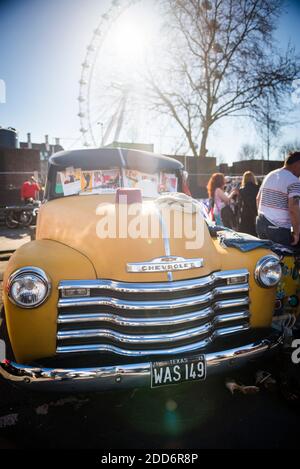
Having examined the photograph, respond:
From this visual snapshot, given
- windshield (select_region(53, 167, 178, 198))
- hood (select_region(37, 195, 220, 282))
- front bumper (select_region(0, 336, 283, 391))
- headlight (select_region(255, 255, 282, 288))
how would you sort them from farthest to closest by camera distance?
windshield (select_region(53, 167, 178, 198)) → headlight (select_region(255, 255, 282, 288)) → hood (select_region(37, 195, 220, 282)) → front bumper (select_region(0, 336, 283, 391))

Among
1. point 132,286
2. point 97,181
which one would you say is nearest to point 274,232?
point 97,181

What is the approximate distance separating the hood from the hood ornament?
0.06 ft

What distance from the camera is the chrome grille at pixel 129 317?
2.19 meters

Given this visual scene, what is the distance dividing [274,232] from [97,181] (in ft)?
6.91

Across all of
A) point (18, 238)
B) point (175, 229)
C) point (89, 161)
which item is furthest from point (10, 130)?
point (175, 229)

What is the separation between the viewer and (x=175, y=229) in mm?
2545

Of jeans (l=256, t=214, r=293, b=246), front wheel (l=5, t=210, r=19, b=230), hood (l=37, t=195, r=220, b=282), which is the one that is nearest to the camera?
hood (l=37, t=195, r=220, b=282)

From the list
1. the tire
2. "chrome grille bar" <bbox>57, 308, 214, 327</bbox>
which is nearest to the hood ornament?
"chrome grille bar" <bbox>57, 308, 214, 327</bbox>

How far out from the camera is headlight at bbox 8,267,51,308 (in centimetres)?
213

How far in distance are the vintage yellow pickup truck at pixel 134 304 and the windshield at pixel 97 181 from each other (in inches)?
44.0

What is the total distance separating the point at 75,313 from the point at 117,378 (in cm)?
46

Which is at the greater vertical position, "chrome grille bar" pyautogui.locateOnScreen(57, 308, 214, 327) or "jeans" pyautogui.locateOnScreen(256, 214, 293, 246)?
"jeans" pyautogui.locateOnScreen(256, 214, 293, 246)

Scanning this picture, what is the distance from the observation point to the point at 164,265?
2.28 m

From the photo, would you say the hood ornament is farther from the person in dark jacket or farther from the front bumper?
the person in dark jacket
